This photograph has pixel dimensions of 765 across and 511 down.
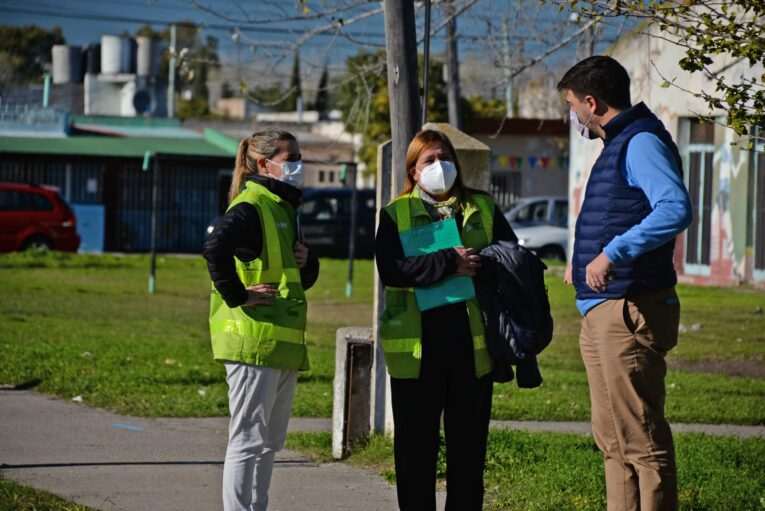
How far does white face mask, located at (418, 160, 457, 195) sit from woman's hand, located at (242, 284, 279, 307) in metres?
0.80

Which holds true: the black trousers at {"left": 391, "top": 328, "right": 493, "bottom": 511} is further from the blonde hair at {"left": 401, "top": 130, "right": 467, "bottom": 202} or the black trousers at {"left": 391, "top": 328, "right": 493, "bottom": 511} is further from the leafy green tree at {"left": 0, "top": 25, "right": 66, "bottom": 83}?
the leafy green tree at {"left": 0, "top": 25, "right": 66, "bottom": 83}

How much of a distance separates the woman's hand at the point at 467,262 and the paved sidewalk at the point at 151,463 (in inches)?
68.8

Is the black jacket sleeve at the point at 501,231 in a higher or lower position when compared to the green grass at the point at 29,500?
higher

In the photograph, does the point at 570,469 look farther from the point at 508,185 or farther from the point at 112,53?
the point at 112,53

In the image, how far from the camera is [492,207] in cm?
538

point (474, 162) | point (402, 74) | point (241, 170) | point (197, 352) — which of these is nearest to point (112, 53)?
point (197, 352)

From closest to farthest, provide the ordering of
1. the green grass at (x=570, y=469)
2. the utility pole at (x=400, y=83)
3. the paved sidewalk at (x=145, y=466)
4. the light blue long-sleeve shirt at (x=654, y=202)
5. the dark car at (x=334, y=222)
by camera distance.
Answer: the light blue long-sleeve shirt at (x=654, y=202) → the green grass at (x=570, y=469) → the paved sidewalk at (x=145, y=466) → the utility pole at (x=400, y=83) → the dark car at (x=334, y=222)

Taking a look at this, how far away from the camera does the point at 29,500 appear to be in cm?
606

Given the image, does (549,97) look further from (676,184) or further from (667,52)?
(676,184)

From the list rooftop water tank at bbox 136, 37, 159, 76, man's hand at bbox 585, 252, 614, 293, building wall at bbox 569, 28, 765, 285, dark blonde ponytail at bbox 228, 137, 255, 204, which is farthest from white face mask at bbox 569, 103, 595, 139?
rooftop water tank at bbox 136, 37, 159, 76

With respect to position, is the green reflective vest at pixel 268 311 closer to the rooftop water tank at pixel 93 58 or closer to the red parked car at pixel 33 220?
the red parked car at pixel 33 220

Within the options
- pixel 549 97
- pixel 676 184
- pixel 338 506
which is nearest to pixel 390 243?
pixel 676 184

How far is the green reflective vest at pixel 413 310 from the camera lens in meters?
5.14

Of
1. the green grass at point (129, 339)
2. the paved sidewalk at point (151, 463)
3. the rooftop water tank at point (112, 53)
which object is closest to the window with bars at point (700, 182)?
the green grass at point (129, 339)
